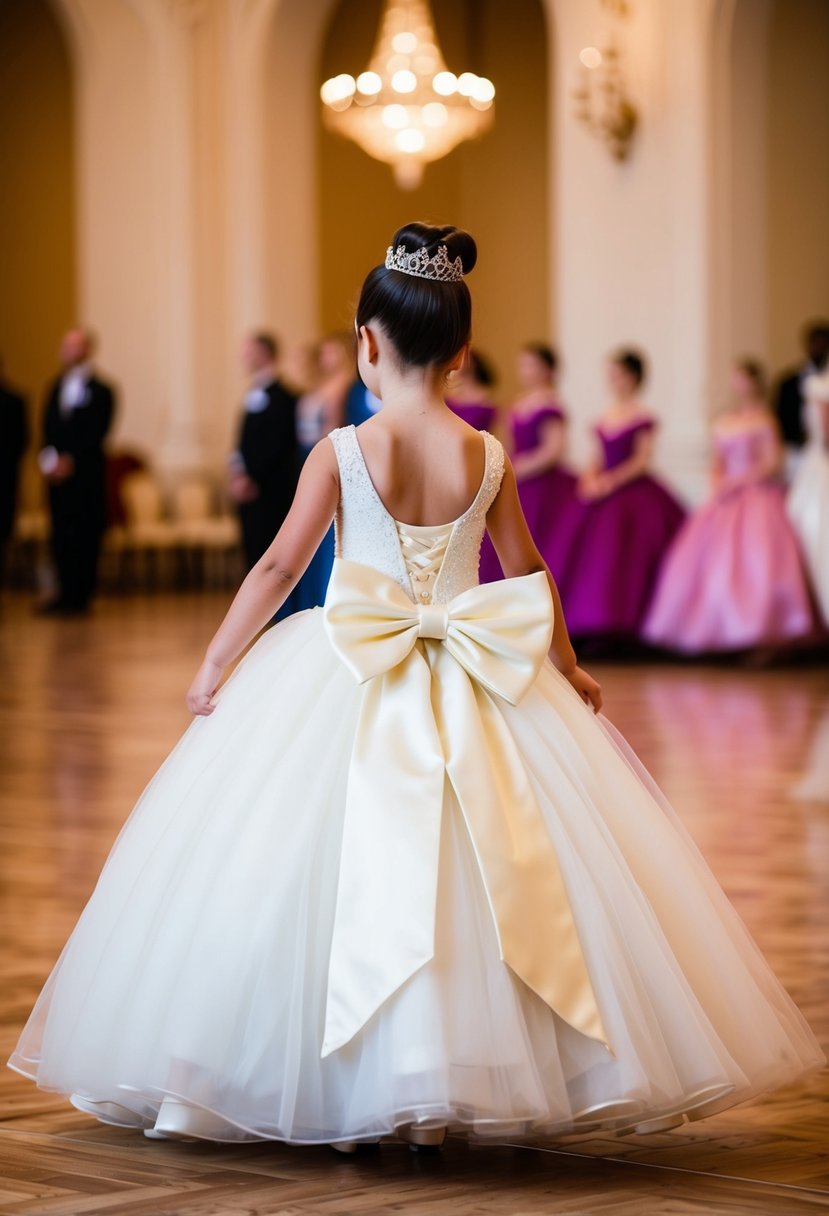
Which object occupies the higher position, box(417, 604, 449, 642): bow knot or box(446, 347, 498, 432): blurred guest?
box(446, 347, 498, 432): blurred guest

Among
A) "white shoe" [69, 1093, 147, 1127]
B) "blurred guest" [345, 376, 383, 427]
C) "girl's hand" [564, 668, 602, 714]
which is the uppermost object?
"blurred guest" [345, 376, 383, 427]

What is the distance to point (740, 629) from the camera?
805cm

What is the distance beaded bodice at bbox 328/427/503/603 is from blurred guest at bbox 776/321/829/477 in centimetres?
689

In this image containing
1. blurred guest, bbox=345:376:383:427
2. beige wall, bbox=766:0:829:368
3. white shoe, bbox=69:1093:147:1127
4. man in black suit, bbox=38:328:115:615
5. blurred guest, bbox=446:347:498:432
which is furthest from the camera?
man in black suit, bbox=38:328:115:615

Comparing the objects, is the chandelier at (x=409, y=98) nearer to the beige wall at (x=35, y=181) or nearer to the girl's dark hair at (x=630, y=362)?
the girl's dark hair at (x=630, y=362)

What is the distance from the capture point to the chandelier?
9.95 meters

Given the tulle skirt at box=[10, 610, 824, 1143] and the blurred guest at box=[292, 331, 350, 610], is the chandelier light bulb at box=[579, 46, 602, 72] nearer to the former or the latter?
the blurred guest at box=[292, 331, 350, 610]

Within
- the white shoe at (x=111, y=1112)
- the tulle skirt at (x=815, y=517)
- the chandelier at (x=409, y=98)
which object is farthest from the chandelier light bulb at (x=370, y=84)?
the white shoe at (x=111, y=1112)

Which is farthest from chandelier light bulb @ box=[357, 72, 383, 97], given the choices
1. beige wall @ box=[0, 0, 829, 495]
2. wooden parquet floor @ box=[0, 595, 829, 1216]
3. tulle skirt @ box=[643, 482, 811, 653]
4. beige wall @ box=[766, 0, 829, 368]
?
wooden parquet floor @ box=[0, 595, 829, 1216]

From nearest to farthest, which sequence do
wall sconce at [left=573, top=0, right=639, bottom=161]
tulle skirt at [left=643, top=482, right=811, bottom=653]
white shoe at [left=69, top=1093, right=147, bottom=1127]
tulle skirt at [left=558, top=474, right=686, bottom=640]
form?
1. white shoe at [left=69, top=1093, right=147, bottom=1127]
2. tulle skirt at [left=643, top=482, right=811, bottom=653]
3. tulle skirt at [left=558, top=474, right=686, bottom=640]
4. wall sconce at [left=573, top=0, right=639, bottom=161]

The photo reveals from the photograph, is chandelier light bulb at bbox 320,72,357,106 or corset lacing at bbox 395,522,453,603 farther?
chandelier light bulb at bbox 320,72,357,106

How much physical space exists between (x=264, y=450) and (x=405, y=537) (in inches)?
315

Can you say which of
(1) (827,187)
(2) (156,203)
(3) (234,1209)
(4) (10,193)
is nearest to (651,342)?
(1) (827,187)

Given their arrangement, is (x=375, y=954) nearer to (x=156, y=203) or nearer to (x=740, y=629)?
(x=740, y=629)
